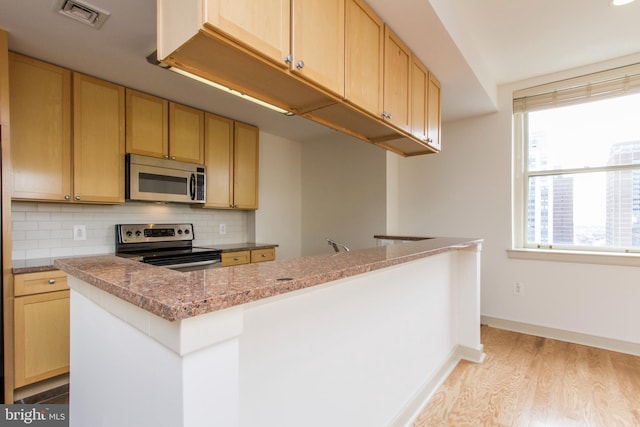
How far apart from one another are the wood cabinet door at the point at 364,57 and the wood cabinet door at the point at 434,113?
2.62 feet

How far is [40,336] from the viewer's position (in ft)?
6.77

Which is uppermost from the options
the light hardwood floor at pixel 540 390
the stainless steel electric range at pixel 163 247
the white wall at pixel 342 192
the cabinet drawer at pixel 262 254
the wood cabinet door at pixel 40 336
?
the white wall at pixel 342 192

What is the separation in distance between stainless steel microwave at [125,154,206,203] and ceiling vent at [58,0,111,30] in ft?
3.51

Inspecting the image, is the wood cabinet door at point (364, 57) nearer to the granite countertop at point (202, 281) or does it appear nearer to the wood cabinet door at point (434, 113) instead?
the wood cabinet door at point (434, 113)

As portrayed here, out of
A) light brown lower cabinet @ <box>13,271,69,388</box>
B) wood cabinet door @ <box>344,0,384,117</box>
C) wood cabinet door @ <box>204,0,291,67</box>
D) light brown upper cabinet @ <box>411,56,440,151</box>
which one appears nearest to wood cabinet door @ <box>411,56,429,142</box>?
light brown upper cabinet @ <box>411,56,440,151</box>

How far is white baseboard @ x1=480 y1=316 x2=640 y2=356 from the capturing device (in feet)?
8.73

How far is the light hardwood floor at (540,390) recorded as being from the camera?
1779mm

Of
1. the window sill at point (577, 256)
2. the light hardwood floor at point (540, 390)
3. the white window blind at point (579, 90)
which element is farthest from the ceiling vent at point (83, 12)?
the window sill at point (577, 256)

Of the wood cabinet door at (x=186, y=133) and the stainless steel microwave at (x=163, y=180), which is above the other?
the wood cabinet door at (x=186, y=133)

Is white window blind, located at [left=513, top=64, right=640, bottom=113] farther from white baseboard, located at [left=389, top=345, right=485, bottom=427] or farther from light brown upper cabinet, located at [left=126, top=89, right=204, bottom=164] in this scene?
light brown upper cabinet, located at [left=126, top=89, right=204, bottom=164]

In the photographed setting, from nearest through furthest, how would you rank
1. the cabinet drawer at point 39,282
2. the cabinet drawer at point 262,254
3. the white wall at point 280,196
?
the cabinet drawer at point 39,282 → the cabinet drawer at point 262,254 → the white wall at point 280,196

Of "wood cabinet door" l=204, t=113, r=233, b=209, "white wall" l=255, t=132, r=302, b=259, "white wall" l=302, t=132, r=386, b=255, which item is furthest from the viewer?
"white wall" l=255, t=132, r=302, b=259

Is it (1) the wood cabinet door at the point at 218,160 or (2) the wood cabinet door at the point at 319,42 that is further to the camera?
(1) the wood cabinet door at the point at 218,160

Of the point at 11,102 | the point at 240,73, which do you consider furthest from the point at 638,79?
the point at 11,102
